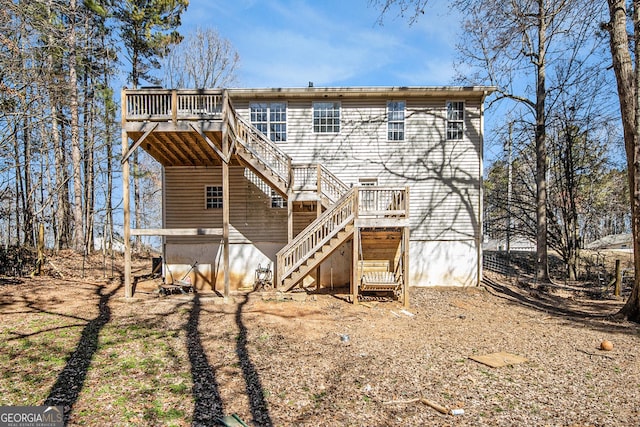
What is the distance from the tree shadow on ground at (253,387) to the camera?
13.9 ft

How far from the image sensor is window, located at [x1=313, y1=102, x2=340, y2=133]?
13.4m

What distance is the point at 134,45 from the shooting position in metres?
19.2

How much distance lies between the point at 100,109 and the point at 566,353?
68.1 ft

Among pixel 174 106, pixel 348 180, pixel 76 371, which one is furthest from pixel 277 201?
pixel 76 371

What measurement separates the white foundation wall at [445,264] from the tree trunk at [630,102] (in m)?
4.73

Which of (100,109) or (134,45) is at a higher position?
(134,45)

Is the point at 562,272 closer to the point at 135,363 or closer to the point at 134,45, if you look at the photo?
the point at 135,363

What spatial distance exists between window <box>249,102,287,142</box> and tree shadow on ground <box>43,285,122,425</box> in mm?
8196

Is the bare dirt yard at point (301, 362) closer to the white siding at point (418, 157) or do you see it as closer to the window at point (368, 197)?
the window at point (368, 197)

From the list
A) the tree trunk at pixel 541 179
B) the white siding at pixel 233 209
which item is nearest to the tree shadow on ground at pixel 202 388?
the white siding at pixel 233 209

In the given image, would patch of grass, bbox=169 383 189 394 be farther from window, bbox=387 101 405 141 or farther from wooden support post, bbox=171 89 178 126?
window, bbox=387 101 405 141

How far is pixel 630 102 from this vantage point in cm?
927

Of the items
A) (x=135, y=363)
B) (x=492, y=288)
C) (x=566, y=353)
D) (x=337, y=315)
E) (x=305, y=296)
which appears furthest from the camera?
(x=492, y=288)

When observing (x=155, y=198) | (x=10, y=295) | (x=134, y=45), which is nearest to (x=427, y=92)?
(x=10, y=295)
